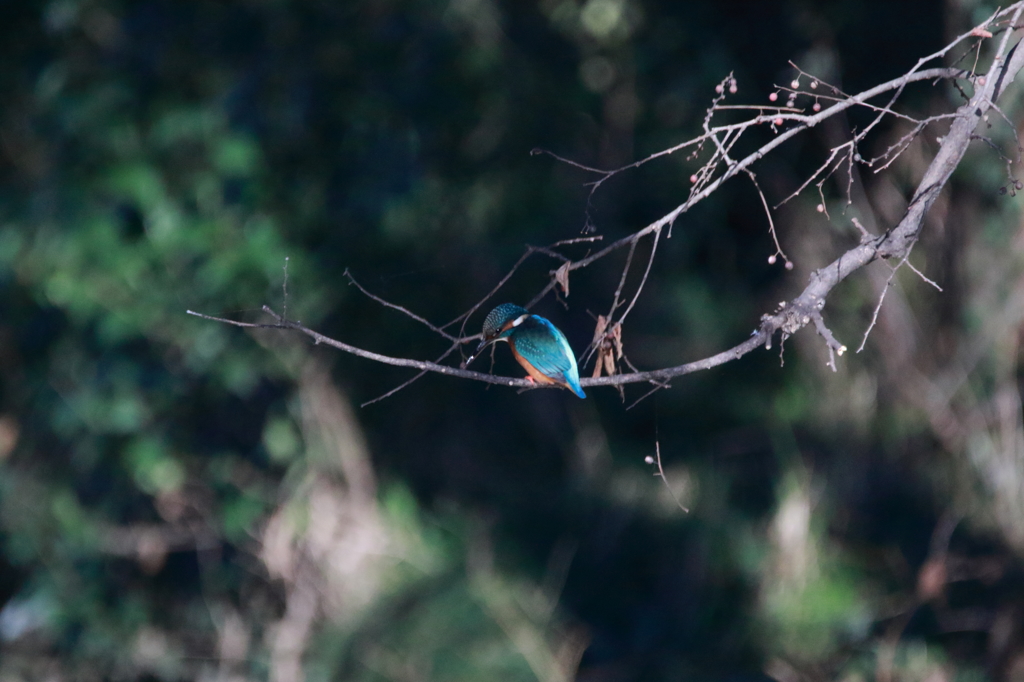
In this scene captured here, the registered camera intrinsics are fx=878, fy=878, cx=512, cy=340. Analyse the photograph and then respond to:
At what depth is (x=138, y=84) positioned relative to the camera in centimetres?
454

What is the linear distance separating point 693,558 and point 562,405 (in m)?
1.58

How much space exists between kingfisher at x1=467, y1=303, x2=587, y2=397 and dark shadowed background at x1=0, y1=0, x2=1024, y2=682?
178 cm

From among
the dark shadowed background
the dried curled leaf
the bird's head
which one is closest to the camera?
the dried curled leaf

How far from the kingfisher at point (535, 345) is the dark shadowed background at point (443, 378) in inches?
69.9

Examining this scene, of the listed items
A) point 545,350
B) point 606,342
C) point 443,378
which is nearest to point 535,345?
point 545,350

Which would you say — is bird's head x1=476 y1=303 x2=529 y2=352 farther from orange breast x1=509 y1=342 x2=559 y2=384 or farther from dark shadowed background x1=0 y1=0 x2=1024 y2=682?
dark shadowed background x1=0 y1=0 x2=1024 y2=682

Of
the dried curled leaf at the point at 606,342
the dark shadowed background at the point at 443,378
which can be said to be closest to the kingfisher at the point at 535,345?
the dried curled leaf at the point at 606,342

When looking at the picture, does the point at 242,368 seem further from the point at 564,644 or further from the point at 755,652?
the point at 755,652

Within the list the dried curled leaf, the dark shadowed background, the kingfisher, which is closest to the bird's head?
the kingfisher

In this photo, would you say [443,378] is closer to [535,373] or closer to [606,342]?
[535,373]

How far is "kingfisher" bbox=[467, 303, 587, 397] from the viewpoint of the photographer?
6.79ft

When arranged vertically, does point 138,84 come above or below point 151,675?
above

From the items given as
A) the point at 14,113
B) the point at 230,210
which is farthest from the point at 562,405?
the point at 14,113

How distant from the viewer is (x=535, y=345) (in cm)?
213
